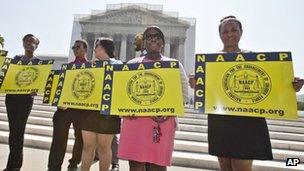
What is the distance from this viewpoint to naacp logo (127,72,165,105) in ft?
8.36

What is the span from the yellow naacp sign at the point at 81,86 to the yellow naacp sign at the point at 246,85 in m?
1.25

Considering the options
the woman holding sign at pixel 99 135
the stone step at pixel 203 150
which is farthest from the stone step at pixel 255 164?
the woman holding sign at pixel 99 135

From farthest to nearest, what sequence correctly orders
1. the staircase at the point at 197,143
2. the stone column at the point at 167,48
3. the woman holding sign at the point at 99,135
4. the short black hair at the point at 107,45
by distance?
the stone column at the point at 167,48 → the staircase at the point at 197,143 → the short black hair at the point at 107,45 → the woman holding sign at the point at 99,135

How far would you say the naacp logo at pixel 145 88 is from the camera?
255 cm

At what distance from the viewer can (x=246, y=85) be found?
2.35 m

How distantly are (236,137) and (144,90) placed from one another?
3.02 feet

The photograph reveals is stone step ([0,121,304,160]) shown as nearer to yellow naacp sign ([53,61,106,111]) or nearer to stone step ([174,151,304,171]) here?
stone step ([174,151,304,171])

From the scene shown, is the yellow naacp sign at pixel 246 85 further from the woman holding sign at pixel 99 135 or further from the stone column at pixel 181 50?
the stone column at pixel 181 50

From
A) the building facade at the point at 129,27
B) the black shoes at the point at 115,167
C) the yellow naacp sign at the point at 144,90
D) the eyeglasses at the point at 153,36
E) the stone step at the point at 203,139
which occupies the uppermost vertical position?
the building facade at the point at 129,27

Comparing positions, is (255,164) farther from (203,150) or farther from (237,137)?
(237,137)

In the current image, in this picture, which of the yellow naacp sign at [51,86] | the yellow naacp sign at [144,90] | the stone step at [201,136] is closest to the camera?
the yellow naacp sign at [144,90]

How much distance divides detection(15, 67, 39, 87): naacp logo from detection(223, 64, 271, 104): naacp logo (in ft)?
8.87

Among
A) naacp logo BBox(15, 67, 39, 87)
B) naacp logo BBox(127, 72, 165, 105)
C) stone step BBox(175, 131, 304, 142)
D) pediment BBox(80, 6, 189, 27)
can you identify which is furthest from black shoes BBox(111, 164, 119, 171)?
pediment BBox(80, 6, 189, 27)

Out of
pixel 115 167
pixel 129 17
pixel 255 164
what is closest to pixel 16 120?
pixel 115 167
